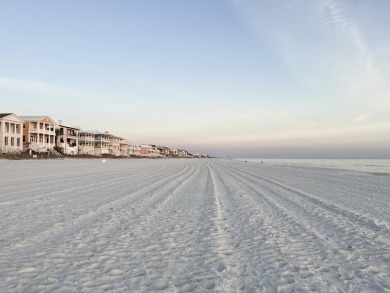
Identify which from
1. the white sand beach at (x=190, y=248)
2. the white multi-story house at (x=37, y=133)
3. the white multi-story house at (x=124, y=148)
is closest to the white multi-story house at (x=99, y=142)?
the white multi-story house at (x=124, y=148)

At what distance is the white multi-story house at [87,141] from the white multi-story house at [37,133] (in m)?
25.7

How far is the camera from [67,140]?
93.1m

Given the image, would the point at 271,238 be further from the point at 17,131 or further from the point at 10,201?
the point at 17,131

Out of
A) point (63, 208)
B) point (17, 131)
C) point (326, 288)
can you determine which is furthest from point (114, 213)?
point (17, 131)

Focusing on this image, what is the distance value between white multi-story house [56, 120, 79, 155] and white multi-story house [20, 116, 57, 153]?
6006mm

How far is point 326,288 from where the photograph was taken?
3.80m

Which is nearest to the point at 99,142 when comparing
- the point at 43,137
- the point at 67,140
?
the point at 67,140

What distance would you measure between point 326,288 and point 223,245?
6.64 ft

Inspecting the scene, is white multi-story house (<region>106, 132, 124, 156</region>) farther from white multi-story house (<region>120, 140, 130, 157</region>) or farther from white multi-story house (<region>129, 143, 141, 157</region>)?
white multi-story house (<region>129, 143, 141, 157</region>)

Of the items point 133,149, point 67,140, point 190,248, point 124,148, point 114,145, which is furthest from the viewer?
point 133,149

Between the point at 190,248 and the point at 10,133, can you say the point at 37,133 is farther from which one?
the point at 190,248

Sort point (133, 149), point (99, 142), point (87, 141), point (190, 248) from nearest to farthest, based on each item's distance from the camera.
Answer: point (190, 248)
point (87, 141)
point (99, 142)
point (133, 149)

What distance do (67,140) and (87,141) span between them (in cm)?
1694

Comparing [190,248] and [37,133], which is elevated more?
[37,133]
